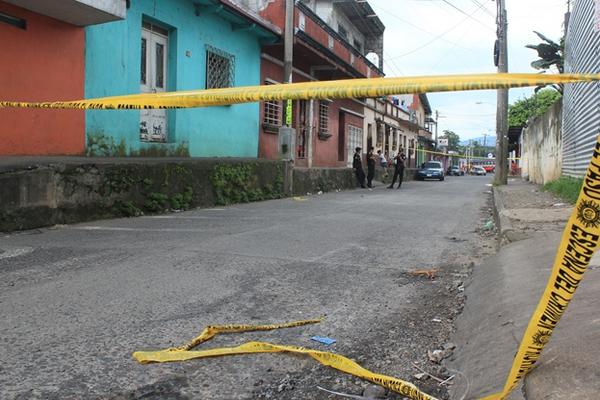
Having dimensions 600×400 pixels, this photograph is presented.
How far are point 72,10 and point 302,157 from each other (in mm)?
10980

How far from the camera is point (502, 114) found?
796 inches

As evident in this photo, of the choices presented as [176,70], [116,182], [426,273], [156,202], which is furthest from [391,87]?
[176,70]

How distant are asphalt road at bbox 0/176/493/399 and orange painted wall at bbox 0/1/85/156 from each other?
1669 mm

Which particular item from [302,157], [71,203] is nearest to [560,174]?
[302,157]

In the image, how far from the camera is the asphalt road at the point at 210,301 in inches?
99.4

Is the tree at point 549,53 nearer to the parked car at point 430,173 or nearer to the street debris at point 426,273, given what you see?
the parked car at point 430,173

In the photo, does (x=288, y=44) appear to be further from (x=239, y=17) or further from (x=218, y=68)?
(x=218, y=68)

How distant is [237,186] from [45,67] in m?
4.58

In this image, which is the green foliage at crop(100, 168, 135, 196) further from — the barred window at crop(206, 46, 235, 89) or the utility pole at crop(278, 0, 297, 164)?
the utility pole at crop(278, 0, 297, 164)

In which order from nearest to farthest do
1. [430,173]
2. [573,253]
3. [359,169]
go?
[573,253] < [359,169] < [430,173]

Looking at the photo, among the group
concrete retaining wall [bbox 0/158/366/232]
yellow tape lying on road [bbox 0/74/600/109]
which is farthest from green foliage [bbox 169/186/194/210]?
yellow tape lying on road [bbox 0/74/600/109]

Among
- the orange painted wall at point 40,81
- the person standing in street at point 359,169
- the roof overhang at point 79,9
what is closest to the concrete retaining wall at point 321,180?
the person standing in street at point 359,169

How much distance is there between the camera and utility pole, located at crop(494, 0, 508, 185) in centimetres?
2014

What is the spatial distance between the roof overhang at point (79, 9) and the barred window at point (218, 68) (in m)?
4.10
